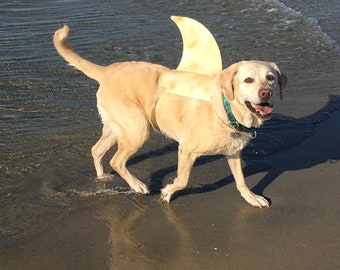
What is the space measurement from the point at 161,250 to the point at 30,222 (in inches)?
43.4

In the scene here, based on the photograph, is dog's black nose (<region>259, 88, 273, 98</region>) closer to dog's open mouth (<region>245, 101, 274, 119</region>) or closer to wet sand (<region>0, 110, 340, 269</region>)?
dog's open mouth (<region>245, 101, 274, 119</region>)

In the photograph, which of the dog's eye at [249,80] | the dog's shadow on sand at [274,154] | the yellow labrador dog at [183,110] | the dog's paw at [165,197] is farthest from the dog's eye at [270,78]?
the dog's paw at [165,197]

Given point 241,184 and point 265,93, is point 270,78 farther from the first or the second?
point 241,184

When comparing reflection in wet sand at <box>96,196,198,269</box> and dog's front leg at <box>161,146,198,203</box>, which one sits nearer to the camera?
reflection in wet sand at <box>96,196,198,269</box>

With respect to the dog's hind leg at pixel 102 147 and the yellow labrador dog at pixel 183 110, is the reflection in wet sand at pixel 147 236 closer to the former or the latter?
the yellow labrador dog at pixel 183 110

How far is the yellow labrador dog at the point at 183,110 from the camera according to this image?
4.13 m

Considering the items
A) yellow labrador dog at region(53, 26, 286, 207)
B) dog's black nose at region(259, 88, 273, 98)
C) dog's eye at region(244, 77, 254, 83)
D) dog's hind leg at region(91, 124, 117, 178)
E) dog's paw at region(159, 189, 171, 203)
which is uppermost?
dog's eye at region(244, 77, 254, 83)

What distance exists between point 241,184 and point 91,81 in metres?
3.13

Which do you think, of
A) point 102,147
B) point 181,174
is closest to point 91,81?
point 102,147

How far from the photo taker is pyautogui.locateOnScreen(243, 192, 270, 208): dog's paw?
459 cm

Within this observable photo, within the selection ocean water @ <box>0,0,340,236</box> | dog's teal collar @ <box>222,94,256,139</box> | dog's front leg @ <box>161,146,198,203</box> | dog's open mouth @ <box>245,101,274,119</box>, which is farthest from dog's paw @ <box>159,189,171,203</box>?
dog's open mouth @ <box>245,101,274,119</box>

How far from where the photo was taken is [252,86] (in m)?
4.02

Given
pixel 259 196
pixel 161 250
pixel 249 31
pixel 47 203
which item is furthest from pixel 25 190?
pixel 249 31

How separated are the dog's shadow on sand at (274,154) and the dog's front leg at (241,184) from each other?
22 cm
